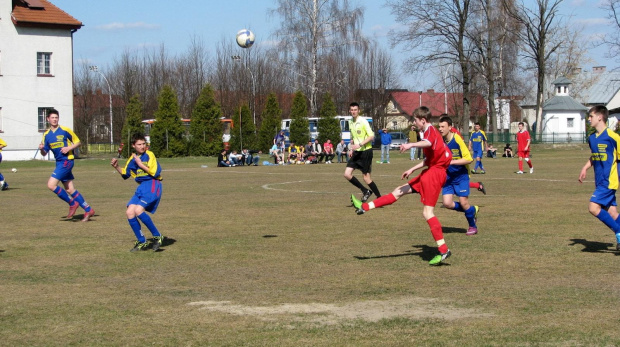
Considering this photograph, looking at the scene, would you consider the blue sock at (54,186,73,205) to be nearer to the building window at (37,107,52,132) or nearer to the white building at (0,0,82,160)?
the white building at (0,0,82,160)

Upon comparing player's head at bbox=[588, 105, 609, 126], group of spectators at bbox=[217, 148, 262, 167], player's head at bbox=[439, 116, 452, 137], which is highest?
player's head at bbox=[588, 105, 609, 126]

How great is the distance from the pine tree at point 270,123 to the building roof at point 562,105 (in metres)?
36.4

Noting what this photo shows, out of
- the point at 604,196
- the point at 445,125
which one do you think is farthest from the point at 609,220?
the point at 445,125

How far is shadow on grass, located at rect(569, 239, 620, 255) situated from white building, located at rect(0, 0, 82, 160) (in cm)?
4572

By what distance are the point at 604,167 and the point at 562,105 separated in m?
72.3

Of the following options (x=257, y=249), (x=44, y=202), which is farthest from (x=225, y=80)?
(x=257, y=249)

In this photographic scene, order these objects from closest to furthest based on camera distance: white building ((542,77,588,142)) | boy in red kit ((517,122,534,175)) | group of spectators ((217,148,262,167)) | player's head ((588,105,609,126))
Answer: player's head ((588,105,609,126)) → boy in red kit ((517,122,534,175)) → group of spectators ((217,148,262,167)) → white building ((542,77,588,142))

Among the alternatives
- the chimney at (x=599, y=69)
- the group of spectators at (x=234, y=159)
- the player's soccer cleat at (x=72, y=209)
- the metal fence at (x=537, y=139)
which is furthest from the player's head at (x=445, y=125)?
the chimney at (x=599, y=69)

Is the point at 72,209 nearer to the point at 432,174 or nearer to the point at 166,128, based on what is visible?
the point at 432,174

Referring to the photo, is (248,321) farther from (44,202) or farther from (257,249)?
(44,202)

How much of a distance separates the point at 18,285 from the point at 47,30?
47.4m

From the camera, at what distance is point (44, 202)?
725 inches

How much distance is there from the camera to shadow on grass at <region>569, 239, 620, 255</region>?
984 cm

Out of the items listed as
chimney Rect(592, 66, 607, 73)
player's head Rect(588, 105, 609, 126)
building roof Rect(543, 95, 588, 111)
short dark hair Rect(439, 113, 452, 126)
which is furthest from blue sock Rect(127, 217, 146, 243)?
chimney Rect(592, 66, 607, 73)
